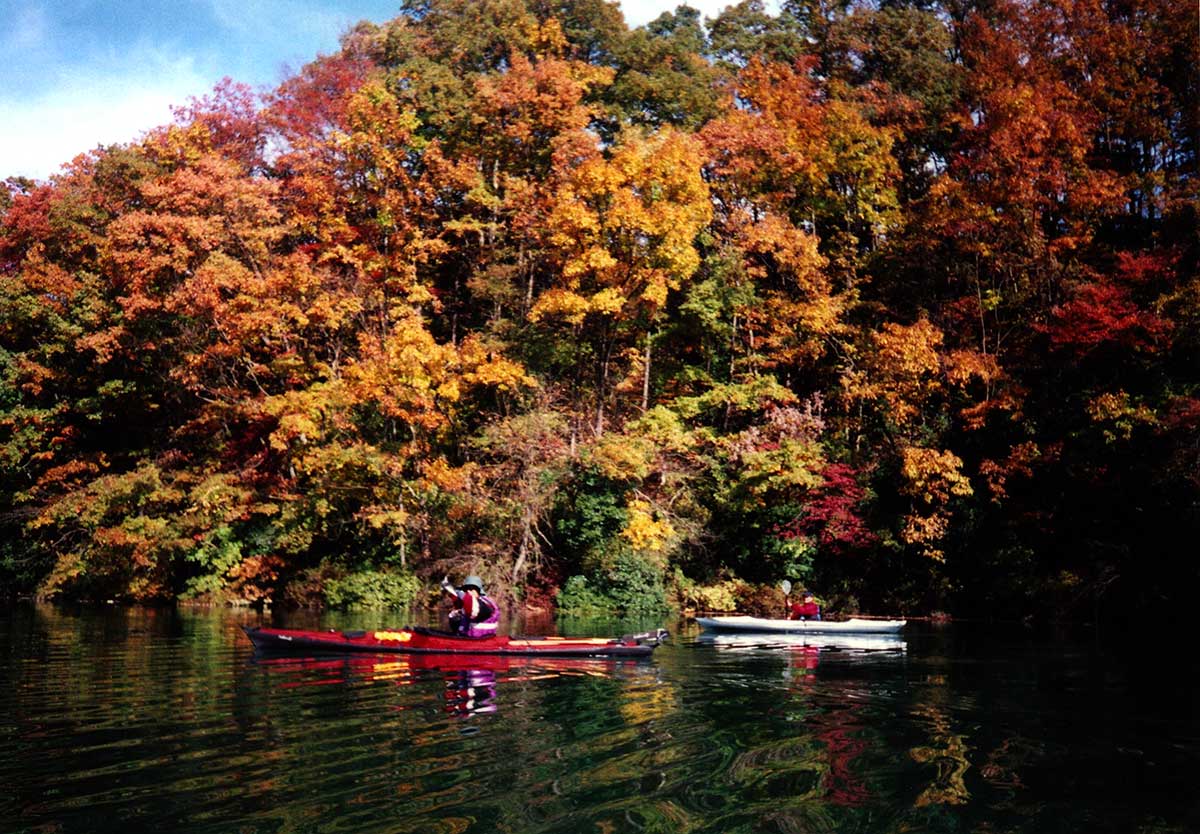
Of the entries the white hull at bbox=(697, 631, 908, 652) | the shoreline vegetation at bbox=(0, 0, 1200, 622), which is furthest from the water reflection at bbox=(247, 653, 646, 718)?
the shoreline vegetation at bbox=(0, 0, 1200, 622)

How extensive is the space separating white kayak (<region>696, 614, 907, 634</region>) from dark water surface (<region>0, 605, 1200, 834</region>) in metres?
4.44

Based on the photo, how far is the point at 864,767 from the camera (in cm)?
809

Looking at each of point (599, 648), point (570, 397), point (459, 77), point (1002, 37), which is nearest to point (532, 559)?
point (570, 397)

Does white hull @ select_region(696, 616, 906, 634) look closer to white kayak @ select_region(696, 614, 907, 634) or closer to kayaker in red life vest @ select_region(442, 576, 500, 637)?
white kayak @ select_region(696, 614, 907, 634)

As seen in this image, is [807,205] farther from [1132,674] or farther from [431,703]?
[431,703]

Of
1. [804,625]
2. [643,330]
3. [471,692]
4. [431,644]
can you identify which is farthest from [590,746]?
[643,330]

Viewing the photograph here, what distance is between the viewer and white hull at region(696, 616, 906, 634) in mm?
19719

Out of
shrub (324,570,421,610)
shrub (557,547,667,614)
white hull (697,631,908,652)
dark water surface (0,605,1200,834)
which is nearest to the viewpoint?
dark water surface (0,605,1200,834)

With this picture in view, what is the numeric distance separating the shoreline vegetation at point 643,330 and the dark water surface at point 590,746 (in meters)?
10.3

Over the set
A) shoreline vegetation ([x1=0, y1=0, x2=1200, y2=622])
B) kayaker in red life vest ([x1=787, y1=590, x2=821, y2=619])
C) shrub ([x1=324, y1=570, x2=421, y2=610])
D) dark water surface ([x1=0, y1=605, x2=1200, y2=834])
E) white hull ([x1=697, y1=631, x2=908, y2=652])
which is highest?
shoreline vegetation ([x1=0, y1=0, x2=1200, y2=622])

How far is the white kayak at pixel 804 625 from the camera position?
1972 cm

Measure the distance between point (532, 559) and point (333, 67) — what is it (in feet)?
79.5

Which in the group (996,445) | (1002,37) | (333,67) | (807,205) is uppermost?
(333,67)

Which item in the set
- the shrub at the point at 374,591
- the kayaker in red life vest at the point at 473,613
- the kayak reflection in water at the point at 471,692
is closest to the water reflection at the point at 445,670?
the kayak reflection in water at the point at 471,692
